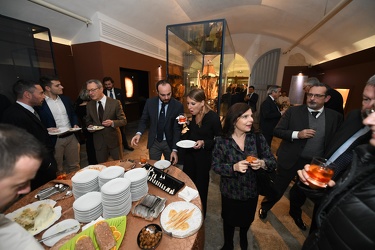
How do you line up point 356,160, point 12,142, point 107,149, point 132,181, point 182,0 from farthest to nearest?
point 182,0 → point 107,149 → point 132,181 → point 356,160 → point 12,142

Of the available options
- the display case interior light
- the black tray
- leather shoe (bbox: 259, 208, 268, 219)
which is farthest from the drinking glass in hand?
the display case interior light

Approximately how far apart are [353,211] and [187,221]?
A: 36.0 inches

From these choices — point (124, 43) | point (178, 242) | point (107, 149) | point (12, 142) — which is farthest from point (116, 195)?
point (124, 43)

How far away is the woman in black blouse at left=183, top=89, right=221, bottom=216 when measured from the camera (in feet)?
6.97

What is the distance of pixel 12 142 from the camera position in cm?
64

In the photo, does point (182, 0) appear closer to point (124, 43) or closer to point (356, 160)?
point (124, 43)

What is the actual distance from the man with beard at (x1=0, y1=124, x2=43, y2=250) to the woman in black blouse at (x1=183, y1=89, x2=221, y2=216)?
1655 mm

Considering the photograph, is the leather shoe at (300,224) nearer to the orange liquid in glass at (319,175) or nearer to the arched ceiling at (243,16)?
the orange liquid in glass at (319,175)

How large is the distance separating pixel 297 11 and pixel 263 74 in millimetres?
4695

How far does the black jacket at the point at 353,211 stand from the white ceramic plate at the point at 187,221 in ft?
2.38

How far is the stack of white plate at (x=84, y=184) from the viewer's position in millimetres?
1245

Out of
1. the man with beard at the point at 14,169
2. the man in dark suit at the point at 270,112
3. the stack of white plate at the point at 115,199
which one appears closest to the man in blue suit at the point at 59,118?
the stack of white plate at the point at 115,199

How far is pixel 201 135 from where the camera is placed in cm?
220

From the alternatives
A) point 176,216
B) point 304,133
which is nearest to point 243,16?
point 304,133
